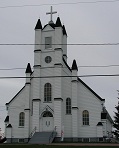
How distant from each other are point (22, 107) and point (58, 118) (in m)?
6.53

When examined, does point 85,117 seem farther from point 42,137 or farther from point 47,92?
point 42,137

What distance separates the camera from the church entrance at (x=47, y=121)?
4506cm

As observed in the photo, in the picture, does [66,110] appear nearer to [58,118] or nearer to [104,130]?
[58,118]

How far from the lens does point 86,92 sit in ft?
152

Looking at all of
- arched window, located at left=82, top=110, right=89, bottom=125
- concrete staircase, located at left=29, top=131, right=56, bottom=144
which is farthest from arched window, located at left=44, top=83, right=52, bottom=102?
arched window, located at left=82, top=110, right=89, bottom=125

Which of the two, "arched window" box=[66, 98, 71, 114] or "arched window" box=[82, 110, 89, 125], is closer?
"arched window" box=[82, 110, 89, 125]

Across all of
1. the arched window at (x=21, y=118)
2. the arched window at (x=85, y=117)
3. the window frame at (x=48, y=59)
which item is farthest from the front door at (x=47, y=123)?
the window frame at (x=48, y=59)

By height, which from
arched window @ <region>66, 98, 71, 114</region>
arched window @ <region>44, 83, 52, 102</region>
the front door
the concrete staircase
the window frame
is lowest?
the concrete staircase

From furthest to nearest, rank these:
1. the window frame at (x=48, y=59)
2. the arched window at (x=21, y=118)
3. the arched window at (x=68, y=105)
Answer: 1. the window frame at (x=48, y=59)
2. the arched window at (x=21, y=118)
3. the arched window at (x=68, y=105)

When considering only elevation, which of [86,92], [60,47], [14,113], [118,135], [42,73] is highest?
[60,47]

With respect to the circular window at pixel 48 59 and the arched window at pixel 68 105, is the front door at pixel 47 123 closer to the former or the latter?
the arched window at pixel 68 105

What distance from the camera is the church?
4453 centimetres

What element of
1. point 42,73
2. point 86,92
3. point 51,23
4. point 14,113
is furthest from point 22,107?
point 51,23

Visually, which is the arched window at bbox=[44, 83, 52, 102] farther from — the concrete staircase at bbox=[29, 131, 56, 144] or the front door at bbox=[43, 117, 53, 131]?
the concrete staircase at bbox=[29, 131, 56, 144]
